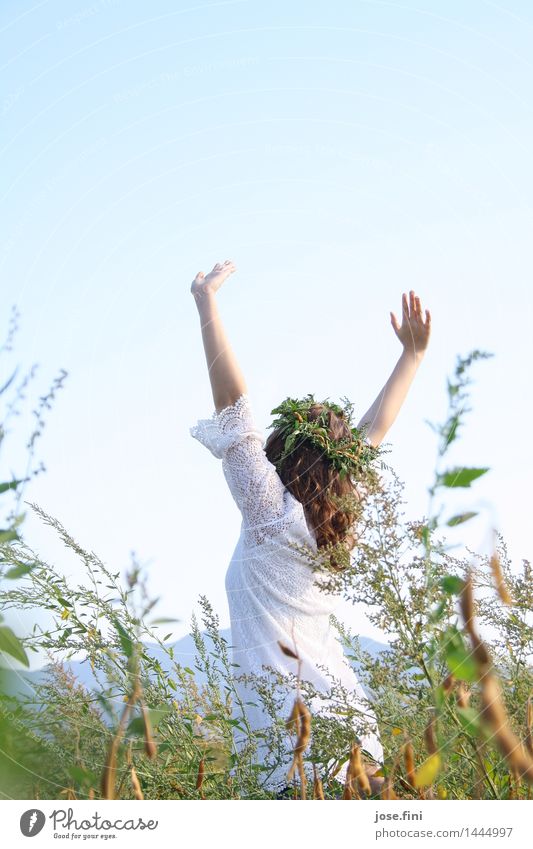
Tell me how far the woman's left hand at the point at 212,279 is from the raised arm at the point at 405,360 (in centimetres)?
46

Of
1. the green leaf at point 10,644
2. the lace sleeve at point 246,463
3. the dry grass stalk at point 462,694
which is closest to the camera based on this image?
the green leaf at point 10,644

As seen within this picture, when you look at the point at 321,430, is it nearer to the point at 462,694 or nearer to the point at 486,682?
the point at 462,694

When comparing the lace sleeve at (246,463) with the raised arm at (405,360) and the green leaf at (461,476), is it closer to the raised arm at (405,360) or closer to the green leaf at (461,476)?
the raised arm at (405,360)

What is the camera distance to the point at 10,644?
0.79m

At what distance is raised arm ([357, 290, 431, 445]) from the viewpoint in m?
2.19

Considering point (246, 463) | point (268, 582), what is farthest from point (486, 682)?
point (268, 582)

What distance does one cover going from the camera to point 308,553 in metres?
1.06

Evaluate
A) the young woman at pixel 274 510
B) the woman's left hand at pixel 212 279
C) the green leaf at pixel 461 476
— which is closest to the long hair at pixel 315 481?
the young woman at pixel 274 510

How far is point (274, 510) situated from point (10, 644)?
172 centimetres

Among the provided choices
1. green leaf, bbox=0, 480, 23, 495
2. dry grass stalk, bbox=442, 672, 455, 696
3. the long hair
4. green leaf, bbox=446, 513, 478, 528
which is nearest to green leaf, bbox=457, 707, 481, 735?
dry grass stalk, bbox=442, 672, 455, 696

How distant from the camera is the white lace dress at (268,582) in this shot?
240 centimetres
